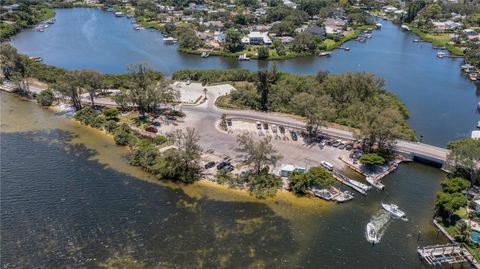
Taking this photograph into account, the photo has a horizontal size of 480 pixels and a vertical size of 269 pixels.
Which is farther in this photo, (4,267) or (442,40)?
(442,40)

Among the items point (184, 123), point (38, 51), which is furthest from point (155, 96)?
point (38, 51)

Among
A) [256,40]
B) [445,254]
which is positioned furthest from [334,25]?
[445,254]

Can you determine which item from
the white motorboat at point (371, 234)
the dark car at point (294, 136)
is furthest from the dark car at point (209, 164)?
the white motorboat at point (371, 234)

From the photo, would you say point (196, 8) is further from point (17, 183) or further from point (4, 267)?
point (4, 267)

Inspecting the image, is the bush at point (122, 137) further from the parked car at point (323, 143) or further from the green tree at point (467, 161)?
the green tree at point (467, 161)

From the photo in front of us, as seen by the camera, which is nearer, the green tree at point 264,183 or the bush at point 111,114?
the green tree at point 264,183

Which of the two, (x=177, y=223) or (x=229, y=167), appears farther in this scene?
(x=229, y=167)

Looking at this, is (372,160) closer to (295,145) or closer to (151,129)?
(295,145)
